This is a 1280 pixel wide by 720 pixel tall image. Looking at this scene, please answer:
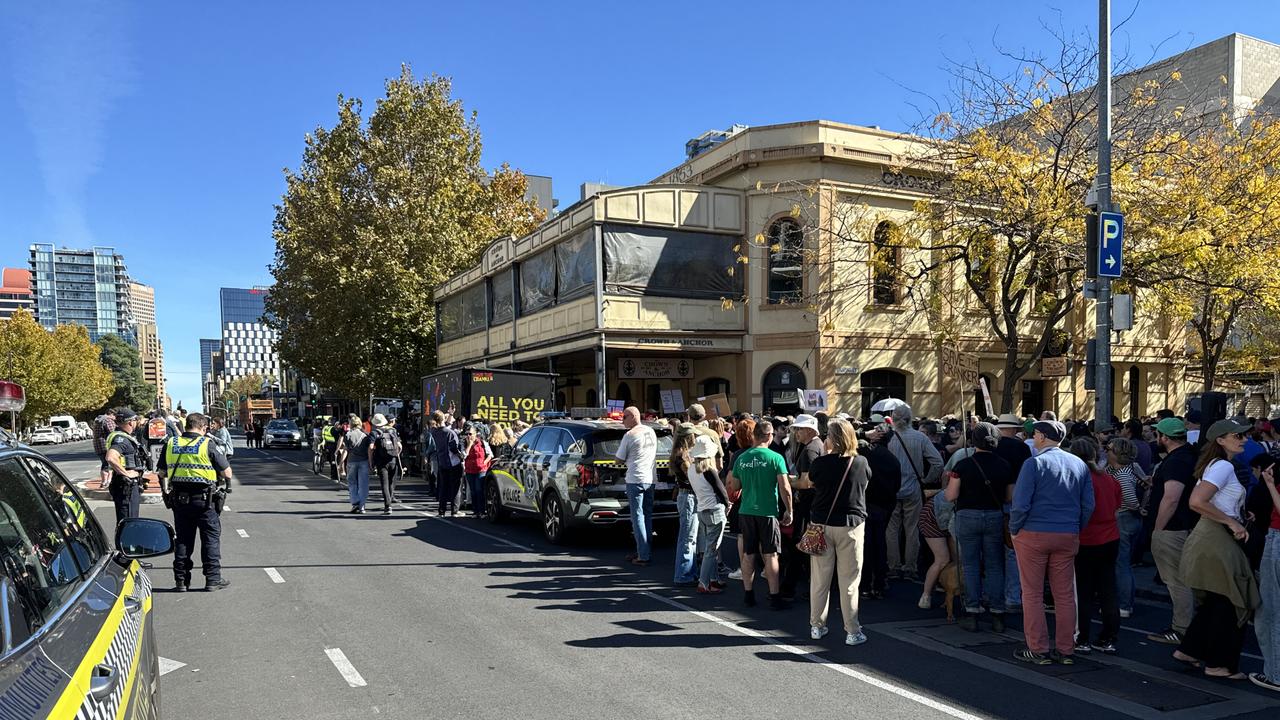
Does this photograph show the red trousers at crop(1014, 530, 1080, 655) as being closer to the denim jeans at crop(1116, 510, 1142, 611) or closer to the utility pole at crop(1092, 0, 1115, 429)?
the denim jeans at crop(1116, 510, 1142, 611)

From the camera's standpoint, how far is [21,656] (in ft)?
6.97

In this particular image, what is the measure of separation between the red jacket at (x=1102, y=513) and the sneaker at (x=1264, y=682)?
1.21m

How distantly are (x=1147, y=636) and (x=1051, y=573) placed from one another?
1.71 meters

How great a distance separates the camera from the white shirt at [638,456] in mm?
10078

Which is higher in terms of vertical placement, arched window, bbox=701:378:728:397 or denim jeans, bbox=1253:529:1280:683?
arched window, bbox=701:378:728:397

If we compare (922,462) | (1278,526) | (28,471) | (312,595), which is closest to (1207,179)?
(922,462)

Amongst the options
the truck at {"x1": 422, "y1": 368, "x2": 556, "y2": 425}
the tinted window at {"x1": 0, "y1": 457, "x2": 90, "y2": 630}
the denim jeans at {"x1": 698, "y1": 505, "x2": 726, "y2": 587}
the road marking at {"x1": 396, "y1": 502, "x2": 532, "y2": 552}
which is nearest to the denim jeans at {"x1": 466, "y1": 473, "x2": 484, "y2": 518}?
the road marking at {"x1": 396, "y1": 502, "x2": 532, "y2": 552}

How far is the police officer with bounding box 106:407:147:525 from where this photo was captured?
1124cm

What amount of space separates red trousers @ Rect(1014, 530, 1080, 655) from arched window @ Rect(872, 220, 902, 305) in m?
11.1

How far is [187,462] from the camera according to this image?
8844 mm

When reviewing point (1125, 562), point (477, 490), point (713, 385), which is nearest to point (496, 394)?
point (713, 385)

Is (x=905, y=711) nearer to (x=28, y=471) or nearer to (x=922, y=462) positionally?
(x=922, y=462)

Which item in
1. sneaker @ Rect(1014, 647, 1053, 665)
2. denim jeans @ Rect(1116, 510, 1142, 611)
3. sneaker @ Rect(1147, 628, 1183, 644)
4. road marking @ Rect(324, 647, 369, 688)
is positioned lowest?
sneaker @ Rect(1147, 628, 1183, 644)

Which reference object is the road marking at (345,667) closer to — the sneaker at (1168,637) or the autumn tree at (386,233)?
the sneaker at (1168,637)
